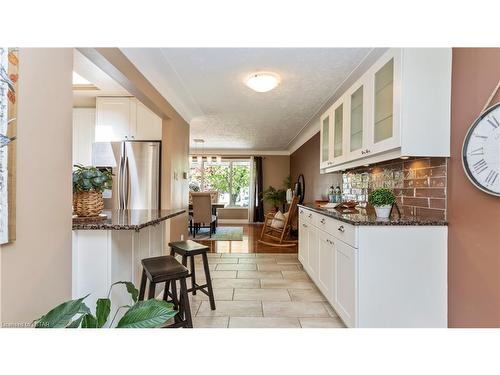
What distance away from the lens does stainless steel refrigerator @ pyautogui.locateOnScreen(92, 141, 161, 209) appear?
11.6 feet

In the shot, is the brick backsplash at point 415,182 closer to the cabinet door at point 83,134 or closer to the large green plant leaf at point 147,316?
the large green plant leaf at point 147,316

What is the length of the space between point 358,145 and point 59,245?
2562mm

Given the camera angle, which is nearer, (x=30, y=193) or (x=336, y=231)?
(x=30, y=193)

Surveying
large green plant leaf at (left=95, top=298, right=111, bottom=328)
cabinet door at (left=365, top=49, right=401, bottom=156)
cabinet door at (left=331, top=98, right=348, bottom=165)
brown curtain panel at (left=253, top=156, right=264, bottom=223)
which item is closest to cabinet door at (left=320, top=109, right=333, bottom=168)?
cabinet door at (left=331, top=98, right=348, bottom=165)

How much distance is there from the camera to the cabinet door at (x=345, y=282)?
6.22ft

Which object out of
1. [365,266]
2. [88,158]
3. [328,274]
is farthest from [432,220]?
[88,158]

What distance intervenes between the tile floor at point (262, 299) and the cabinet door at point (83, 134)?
2.33m

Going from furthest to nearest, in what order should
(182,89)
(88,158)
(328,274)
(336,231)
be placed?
(88,158)
(182,89)
(328,274)
(336,231)

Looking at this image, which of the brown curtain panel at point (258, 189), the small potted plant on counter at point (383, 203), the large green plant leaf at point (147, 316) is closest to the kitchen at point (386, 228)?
the small potted plant on counter at point (383, 203)

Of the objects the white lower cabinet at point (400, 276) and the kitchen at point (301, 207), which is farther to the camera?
the white lower cabinet at point (400, 276)

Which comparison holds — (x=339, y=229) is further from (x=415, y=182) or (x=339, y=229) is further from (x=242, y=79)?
(x=242, y=79)

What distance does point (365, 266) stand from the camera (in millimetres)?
1834
